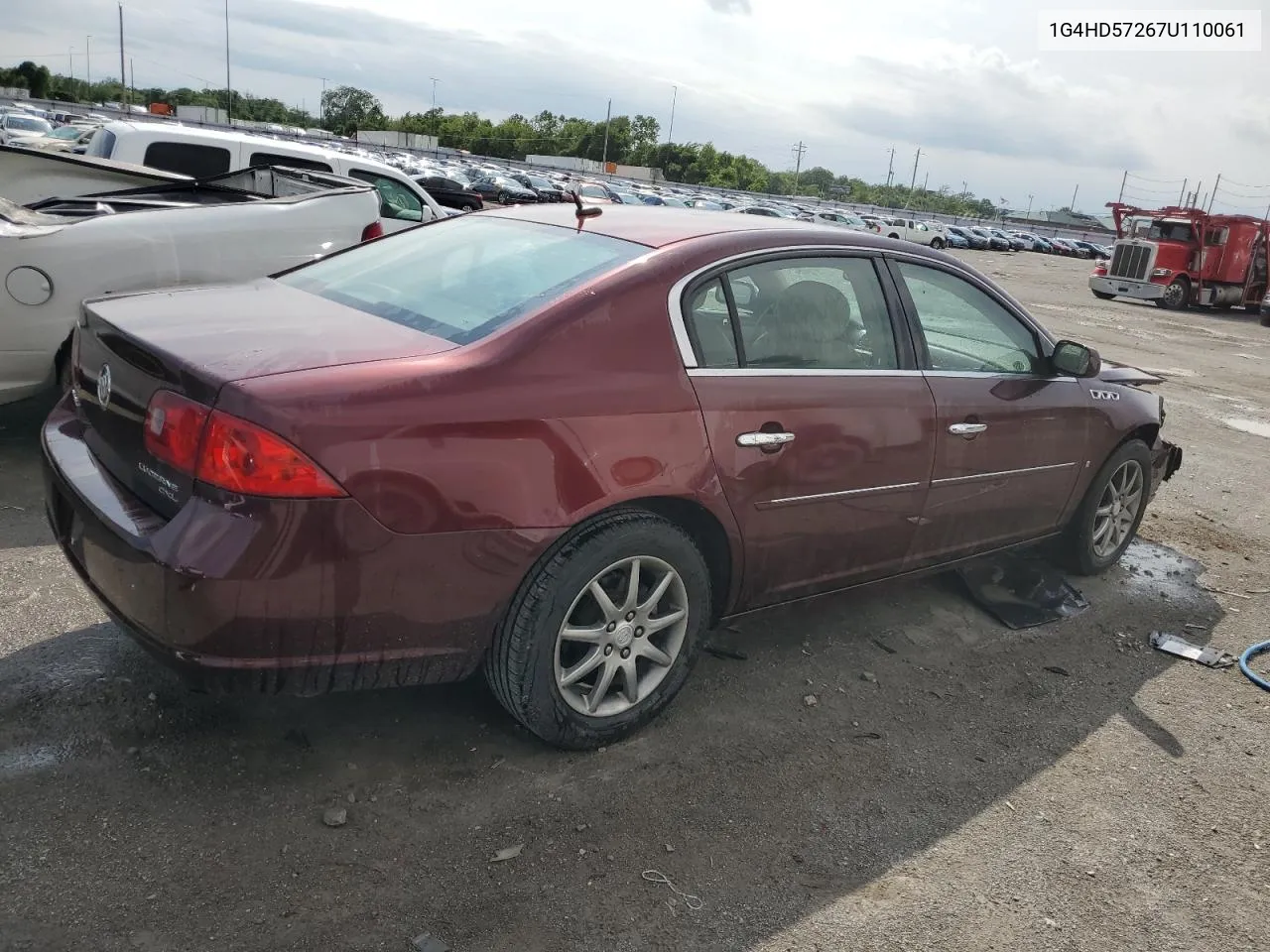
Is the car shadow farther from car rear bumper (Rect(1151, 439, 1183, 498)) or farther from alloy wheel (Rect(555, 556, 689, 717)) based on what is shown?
car rear bumper (Rect(1151, 439, 1183, 498))

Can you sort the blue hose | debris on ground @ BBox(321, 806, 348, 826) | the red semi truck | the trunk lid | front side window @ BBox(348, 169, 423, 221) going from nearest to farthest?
the trunk lid < debris on ground @ BBox(321, 806, 348, 826) < the blue hose < front side window @ BBox(348, 169, 423, 221) < the red semi truck

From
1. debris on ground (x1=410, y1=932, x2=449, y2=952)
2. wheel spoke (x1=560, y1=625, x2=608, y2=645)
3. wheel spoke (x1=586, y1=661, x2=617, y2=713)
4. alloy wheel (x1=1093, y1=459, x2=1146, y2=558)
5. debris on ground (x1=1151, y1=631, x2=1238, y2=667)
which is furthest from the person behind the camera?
alloy wheel (x1=1093, y1=459, x2=1146, y2=558)

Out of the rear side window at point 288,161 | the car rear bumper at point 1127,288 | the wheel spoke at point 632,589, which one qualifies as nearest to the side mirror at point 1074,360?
the wheel spoke at point 632,589

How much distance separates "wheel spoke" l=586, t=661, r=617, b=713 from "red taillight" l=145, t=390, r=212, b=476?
1.29 metres

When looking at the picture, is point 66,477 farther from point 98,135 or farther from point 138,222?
point 98,135

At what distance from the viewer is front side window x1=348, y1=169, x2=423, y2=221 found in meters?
9.33

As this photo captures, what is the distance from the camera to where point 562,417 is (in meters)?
2.72

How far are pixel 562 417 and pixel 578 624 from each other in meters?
0.66

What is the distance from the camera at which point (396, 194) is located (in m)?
9.47

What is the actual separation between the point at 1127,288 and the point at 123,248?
26619mm

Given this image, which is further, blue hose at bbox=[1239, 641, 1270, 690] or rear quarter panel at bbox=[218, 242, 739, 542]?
blue hose at bbox=[1239, 641, 1270, 690]

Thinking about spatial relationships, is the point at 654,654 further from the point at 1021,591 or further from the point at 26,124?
the point at 26,124

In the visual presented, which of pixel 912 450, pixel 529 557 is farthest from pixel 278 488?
pixel 912 450

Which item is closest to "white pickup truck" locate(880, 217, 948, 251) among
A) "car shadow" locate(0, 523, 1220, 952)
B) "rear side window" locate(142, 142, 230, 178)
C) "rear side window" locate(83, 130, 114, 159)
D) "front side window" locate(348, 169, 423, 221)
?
"front side window" locate(348, 169, 423, 221)
